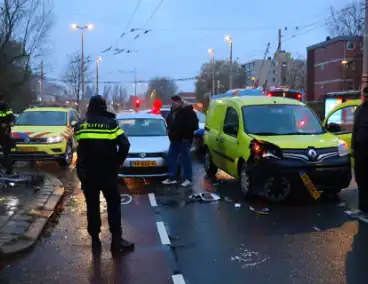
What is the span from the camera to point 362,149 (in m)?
6.95

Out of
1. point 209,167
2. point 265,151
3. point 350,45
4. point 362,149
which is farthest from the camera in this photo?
point 350,45

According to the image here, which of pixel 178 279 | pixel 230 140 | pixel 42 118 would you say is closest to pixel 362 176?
pixel 230 140

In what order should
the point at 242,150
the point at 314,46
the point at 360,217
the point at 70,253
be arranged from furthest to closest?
the point at 314,46 < the point at 242,150 < the point at 360,217 < the point at 70,253

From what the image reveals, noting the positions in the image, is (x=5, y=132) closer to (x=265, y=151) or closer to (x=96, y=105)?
(x=96, y=105)

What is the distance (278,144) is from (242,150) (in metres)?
0.83

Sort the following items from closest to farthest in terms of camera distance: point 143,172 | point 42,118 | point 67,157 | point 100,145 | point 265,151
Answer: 1. point 100,145
2. point 265,151
3. point 143,172
4. point 67,157
5. point 42,118

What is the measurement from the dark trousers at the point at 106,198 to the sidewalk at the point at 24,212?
2.70 ft

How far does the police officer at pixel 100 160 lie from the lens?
533 centimetres

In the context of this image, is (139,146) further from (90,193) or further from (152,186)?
(90,193)

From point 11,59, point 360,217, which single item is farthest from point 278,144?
point 11,59

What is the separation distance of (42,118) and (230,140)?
7.07 m

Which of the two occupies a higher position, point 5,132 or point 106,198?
point 5,132

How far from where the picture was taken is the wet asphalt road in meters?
4.64

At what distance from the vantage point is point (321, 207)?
745cm
